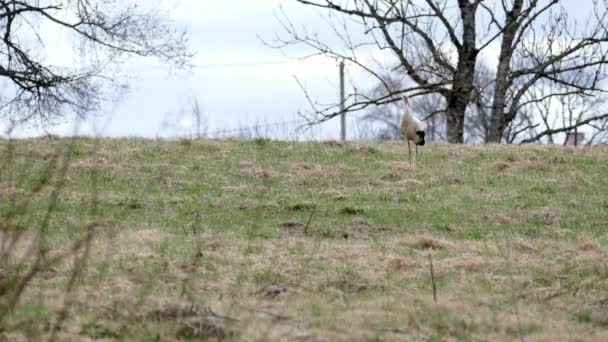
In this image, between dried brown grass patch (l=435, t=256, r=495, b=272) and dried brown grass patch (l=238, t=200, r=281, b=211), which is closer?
dried brown grass patch (l=435, t=256, r=495, b=272)

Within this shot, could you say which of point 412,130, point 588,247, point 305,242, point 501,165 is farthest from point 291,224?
point 412,130

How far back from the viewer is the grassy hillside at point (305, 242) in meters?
7.41

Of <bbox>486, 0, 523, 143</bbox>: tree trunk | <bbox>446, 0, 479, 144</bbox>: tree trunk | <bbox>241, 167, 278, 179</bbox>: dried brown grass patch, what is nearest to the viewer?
<bbox>241, 167, 278, 179</bbox>: dried brown grass patch

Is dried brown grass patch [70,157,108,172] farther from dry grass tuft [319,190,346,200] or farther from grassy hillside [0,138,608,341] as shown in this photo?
dry grass tuft [319,190,346,200]

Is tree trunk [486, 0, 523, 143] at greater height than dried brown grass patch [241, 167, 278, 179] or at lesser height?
greater

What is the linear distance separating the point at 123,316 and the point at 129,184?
8.08 meters

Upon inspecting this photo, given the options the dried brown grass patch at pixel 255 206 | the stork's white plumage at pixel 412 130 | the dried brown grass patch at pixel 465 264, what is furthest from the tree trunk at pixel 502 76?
the dried brown grass patch at pixel 465 264

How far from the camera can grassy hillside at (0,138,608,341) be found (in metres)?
7.41

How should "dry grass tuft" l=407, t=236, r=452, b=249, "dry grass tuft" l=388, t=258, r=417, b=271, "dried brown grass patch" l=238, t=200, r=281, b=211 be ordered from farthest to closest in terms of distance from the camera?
"dried brown grass patch" l=238, t=200, r=281, b=211, "dry grass tuft" l=407, t=236, r=452, b=249, "dry grass tuft" l=388, t=258, r=417, b=271

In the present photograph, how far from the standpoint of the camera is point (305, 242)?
37.2 ft

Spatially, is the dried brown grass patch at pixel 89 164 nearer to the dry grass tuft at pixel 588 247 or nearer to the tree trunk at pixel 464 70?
the dry grass tuft at pixel 588 247

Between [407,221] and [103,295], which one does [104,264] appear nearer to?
[103,295]

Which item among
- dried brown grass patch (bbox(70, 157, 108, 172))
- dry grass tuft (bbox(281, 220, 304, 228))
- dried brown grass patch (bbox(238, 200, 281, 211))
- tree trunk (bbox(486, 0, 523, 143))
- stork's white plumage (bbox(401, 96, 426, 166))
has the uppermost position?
tree trunk (bbox(486, 0, 523, 143))

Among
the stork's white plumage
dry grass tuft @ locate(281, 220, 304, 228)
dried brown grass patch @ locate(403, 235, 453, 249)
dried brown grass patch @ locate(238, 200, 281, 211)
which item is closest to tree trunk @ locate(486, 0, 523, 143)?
the stork's white plumage
